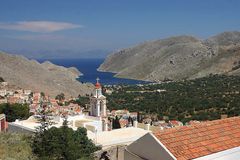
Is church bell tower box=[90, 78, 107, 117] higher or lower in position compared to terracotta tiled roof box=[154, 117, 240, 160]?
lower

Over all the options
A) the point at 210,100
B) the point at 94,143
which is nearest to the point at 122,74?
the point at 210,100

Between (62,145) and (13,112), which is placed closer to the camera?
(62,145)

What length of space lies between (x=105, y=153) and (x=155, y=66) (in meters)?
134

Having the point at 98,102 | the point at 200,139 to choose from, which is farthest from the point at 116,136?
the point at 200,139

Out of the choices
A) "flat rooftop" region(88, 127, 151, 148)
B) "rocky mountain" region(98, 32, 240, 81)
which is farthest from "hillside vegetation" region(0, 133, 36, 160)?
"rocky mountain" region(98, 32, 240, 81)

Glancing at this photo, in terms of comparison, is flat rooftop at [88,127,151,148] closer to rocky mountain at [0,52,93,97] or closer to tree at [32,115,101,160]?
tree at [32,115,101,160]

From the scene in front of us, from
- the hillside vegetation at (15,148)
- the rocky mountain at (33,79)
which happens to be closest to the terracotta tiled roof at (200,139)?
the hillside vegetation at (15,148)

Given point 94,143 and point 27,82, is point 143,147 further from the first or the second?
point 27,82

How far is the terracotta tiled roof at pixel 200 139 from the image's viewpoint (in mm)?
8859

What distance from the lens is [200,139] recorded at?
30.9ft

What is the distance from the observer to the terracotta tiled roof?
8859 mm

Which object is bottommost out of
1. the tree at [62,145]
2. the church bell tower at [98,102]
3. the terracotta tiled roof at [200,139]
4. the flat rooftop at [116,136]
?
the flat rooftop at [116,136]

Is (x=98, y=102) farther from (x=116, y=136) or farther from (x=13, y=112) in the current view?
(x=13, y=112)

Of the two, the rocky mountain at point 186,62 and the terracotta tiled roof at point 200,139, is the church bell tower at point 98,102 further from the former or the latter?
the rocky mountain at point 186,62
